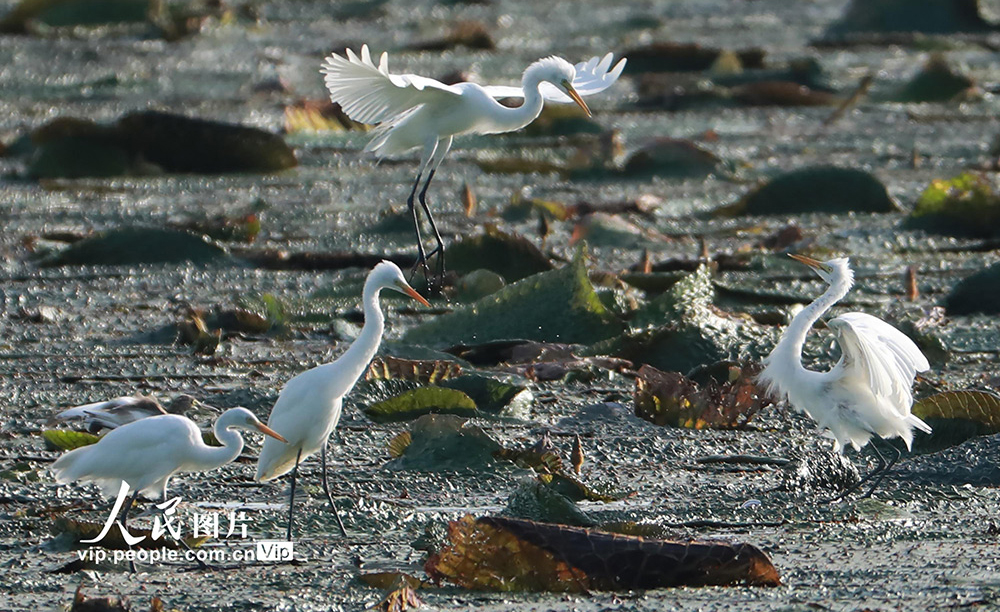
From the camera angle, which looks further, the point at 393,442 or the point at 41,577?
the point at 393,442

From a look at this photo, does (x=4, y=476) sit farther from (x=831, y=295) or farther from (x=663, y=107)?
(x=663, y=107)

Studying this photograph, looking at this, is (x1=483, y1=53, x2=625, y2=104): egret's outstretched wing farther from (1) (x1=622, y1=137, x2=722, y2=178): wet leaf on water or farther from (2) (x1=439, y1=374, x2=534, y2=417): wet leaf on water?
(1) (x1=622, y1=137, x2=722, y2=178): wet leaf on water

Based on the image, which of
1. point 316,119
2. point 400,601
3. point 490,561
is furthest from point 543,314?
point 316,119

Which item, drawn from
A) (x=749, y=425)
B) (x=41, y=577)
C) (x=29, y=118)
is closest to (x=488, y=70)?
(x=29, y=118)

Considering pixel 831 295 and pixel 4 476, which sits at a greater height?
pixel 831 295

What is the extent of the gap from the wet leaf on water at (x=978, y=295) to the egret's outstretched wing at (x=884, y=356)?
2.09 m

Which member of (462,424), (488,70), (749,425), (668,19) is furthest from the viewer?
(668,19)

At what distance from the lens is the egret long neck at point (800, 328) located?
177 inches

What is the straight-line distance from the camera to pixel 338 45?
16219mm

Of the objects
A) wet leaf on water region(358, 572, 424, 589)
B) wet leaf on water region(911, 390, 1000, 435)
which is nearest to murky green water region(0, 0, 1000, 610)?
wet leaf on water region(358, 572, 424, 589)

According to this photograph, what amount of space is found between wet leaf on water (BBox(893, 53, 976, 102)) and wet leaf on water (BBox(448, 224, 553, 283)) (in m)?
6.74

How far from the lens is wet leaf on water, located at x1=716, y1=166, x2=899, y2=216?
8.45m

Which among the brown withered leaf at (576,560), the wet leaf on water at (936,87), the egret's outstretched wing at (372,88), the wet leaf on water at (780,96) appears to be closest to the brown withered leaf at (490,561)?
the brown withered leaf at (576,560)

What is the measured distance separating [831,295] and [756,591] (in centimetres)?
149
